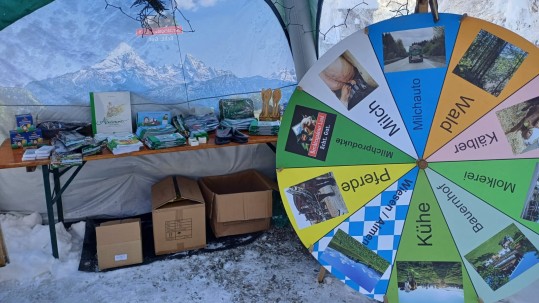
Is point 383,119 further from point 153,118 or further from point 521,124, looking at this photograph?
point 153,118

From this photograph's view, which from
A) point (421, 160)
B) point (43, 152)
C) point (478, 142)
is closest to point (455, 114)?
point (478, 142)

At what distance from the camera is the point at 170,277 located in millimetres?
2932

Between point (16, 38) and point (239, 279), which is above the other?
point (16, 38)

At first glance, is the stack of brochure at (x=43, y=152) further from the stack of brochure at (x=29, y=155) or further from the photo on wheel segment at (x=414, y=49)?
the photo on wheel segment at (x=414, y=49)

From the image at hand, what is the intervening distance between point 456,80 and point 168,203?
2.01 m

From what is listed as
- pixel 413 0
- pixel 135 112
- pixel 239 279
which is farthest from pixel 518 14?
pixel 135 112

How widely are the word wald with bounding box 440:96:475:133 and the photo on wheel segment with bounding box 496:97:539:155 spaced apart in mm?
150

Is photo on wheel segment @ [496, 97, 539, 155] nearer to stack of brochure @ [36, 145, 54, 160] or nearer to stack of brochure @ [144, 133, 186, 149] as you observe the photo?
stack of brochure @ [144, 133, 186, 149]

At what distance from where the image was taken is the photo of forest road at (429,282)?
2318 mm

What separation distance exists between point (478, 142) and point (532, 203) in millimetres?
386

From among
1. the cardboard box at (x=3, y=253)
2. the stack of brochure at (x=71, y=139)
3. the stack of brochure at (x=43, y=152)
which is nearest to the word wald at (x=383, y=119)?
the stack of brochure at (x=71, y=139)

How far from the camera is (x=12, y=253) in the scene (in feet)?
9.98

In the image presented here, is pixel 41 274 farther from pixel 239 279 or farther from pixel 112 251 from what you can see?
pixel 239 279

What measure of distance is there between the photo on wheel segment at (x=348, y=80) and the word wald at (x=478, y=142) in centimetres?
52
